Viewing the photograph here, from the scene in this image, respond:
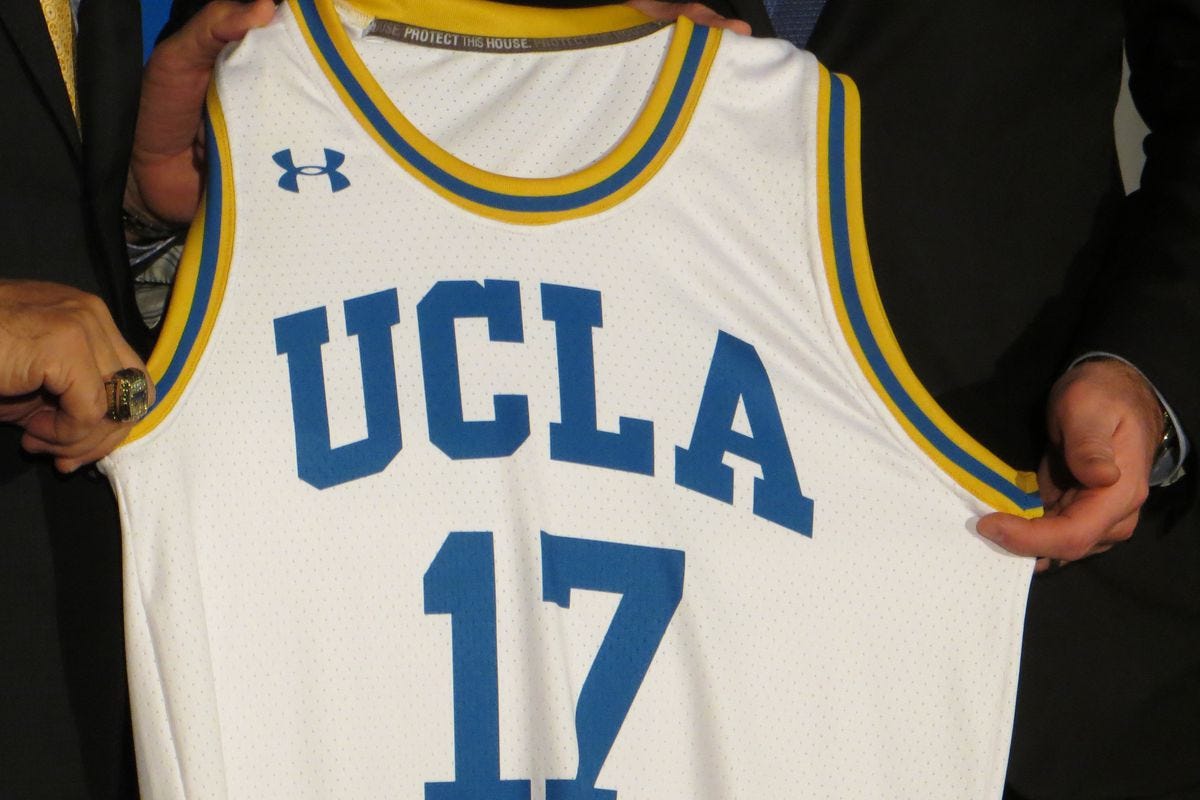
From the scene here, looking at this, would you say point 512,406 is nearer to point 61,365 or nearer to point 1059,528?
point 61,365

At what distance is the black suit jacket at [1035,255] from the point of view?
106 centimetres

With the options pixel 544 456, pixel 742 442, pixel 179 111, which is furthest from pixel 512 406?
pixel 179 111

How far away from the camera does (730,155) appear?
35.6 inches

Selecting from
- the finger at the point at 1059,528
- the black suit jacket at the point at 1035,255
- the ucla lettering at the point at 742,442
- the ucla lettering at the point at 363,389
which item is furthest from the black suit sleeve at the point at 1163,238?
the ucla lettering at the point at 363,389

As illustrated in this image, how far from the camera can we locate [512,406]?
0.82m

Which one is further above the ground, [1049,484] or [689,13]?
[689,13]

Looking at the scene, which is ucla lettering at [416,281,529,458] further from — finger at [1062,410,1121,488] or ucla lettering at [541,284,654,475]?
finger at [1062,410,1121,488]

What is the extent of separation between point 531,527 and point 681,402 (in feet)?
0.46

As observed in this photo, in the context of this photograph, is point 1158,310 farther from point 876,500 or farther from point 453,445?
point 453,445

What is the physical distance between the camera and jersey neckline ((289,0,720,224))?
0.85 meters

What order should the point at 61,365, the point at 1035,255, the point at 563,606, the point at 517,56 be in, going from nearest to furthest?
the point at 61,365 < the point at 563,606 < the point at 517,56 < the point at 1035,255

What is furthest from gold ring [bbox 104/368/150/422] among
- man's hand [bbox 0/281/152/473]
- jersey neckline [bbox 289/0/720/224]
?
jersey neckline [bbox 289/0/720/224]

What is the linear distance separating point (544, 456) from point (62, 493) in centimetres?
34

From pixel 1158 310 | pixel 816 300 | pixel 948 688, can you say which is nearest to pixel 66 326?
pixel 816 300
